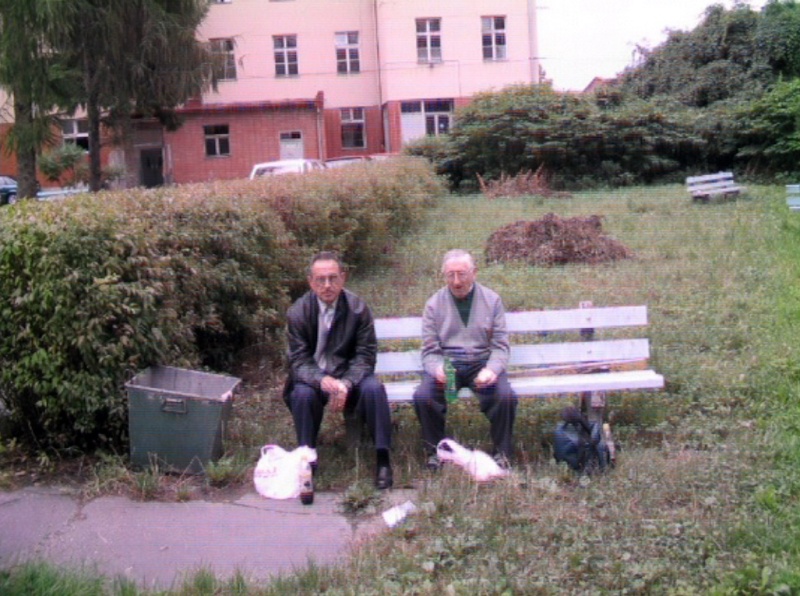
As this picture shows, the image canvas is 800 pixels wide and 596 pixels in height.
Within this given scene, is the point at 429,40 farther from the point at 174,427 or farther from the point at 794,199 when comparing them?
the point at 174,427

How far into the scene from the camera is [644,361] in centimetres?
613

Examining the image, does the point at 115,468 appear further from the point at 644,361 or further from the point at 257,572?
the point at 644,361

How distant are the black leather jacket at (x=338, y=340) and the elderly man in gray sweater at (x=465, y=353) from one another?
0.37 m

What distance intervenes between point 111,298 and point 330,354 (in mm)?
1270

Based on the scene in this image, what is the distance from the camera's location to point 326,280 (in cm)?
568

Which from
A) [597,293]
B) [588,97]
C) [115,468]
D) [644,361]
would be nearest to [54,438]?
[115,468]

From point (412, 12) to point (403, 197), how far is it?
88.9 ft

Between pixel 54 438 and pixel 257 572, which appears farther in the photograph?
pixel 54 438

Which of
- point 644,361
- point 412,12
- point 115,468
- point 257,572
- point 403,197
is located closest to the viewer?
point 257,572

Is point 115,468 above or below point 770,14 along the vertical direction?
below

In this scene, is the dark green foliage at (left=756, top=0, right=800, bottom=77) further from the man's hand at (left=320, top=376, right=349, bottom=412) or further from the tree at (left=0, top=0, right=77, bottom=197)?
the man's hand at (left=320, top=376, right=349, bottom=412)

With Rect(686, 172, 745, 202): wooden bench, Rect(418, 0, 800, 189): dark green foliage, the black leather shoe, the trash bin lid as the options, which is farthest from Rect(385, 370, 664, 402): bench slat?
Rect(418, 0, 800, 189): dark green foliage

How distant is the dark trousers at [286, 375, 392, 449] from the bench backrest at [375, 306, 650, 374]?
1.57ft

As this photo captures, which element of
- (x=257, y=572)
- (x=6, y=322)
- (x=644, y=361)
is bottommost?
(x=257, y=572)
